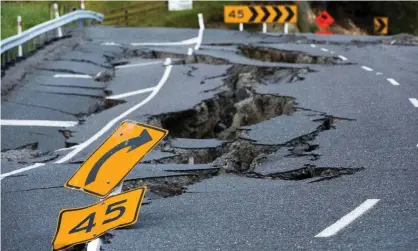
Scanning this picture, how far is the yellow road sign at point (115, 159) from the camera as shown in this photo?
6.78 m

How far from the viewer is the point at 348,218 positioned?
21.3ft

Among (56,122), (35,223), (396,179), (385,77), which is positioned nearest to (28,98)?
(56,122)

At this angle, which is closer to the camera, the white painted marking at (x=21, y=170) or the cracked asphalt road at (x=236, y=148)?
the cracked asphalt road at (x=236, y=148)

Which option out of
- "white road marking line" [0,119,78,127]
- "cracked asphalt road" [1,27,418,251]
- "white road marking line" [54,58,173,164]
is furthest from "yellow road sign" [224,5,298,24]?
"white road marking line" [0,119,78,127]

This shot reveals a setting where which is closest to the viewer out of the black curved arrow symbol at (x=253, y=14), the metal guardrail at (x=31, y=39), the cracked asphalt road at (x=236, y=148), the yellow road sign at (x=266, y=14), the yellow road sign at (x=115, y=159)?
the cracked asphalt road at (x=236, y=148)

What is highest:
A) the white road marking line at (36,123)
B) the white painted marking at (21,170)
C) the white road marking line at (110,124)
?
the white painted marking at (21,170)

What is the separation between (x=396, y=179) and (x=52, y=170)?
3.95 m

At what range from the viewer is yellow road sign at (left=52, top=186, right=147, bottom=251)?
631 cm

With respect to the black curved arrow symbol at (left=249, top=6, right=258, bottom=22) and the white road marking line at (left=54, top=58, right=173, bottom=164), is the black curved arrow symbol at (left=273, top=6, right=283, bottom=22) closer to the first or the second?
the black curved arrow symbol at (left=249, top=6, right=258, bottom=22)

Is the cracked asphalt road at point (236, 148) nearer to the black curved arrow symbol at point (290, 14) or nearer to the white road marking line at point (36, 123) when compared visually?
the white road marking line at point (36, 123)

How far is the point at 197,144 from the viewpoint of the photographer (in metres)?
10.6

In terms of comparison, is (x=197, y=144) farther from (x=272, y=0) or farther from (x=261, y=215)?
(x=272, y=0)

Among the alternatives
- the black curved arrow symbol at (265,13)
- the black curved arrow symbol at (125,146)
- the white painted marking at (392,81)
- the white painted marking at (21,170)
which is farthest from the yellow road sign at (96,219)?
the black curved arrow symbol at (265,13)

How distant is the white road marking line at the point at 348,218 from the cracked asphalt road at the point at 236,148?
→ 6 centimetres
